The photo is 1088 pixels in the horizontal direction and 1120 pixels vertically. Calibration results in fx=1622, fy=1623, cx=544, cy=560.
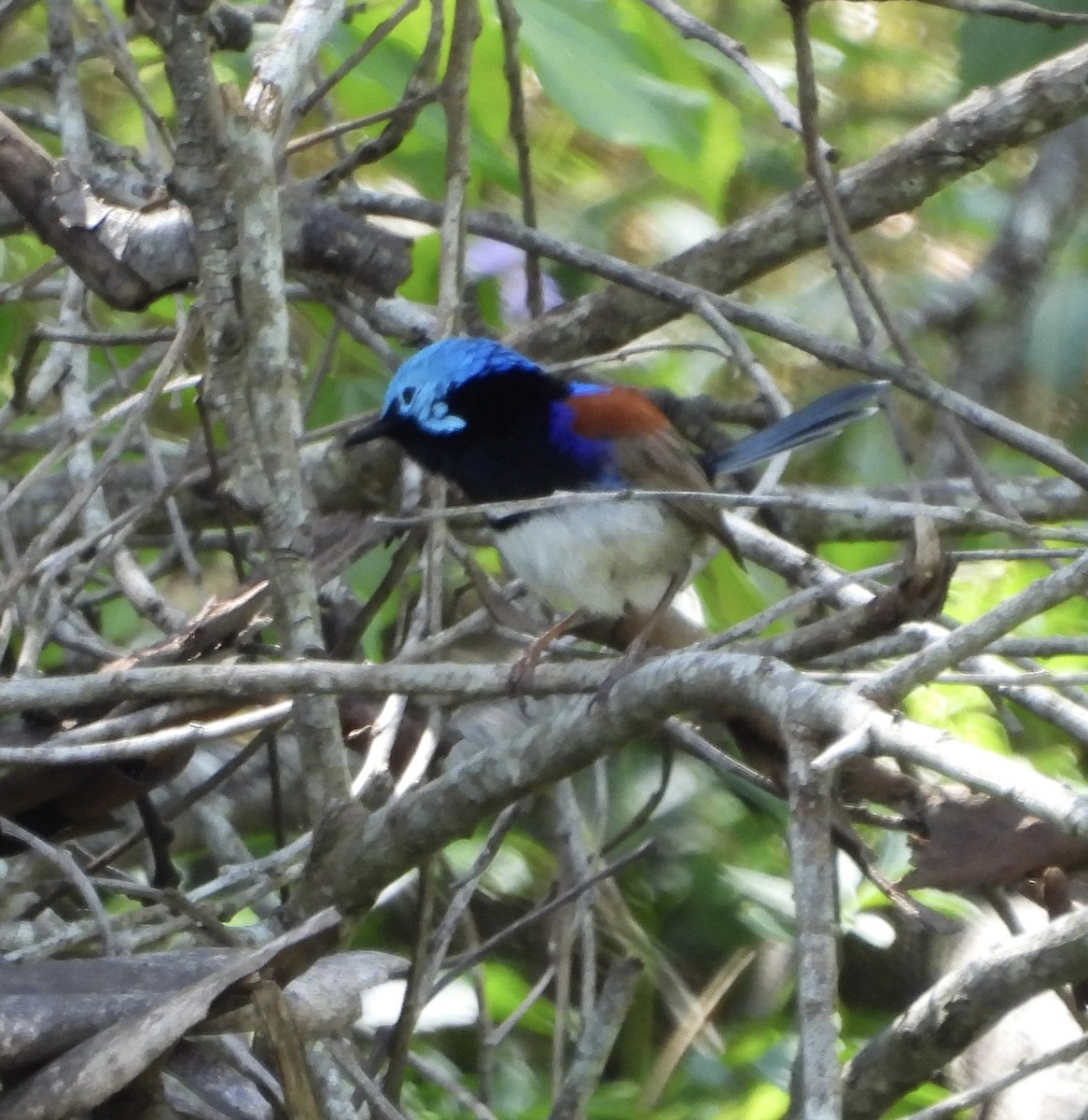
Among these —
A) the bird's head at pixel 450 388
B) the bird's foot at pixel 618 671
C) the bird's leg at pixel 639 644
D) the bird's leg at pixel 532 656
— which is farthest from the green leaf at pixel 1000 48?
the bird's foot at pixel 618 671

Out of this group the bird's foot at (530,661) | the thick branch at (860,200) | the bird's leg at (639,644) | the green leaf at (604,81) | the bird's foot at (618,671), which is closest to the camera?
the bird's foot at (618,671)

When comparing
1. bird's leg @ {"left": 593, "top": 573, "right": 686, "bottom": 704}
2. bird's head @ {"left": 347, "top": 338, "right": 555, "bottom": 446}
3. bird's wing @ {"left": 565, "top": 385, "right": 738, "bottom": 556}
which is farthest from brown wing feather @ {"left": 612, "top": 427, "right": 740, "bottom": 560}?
bird's head @ {"left": 347, "top": 338, "right": 555, "bottom": 446}

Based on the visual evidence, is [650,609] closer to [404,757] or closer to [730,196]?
[404,757]

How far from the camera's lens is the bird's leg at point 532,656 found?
98.8 inches

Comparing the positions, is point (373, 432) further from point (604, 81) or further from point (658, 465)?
point (604, 81)

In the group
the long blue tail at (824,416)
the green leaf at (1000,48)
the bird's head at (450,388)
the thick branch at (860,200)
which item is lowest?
the long blue tail at (824,416)

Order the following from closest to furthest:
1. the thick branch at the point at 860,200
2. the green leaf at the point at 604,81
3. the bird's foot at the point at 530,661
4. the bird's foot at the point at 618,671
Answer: the bird's foot at the point at 618,671, the bird's foot at the point at 530,661, the green leaf at the point at 604,81, the thick branch at the point at 860,200

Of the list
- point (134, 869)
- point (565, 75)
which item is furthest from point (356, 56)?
point (134, 869)

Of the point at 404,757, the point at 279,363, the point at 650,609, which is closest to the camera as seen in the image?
the point at 279,363

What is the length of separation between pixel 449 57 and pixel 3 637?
1.33 m

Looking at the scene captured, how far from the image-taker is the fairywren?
3.35 meters

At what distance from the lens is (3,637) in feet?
8.95

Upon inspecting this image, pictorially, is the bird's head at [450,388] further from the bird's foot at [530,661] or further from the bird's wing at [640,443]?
the bird's foot at [530,661]

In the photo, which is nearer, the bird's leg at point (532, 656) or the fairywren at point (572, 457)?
the bird's leg at point (532, 656)
